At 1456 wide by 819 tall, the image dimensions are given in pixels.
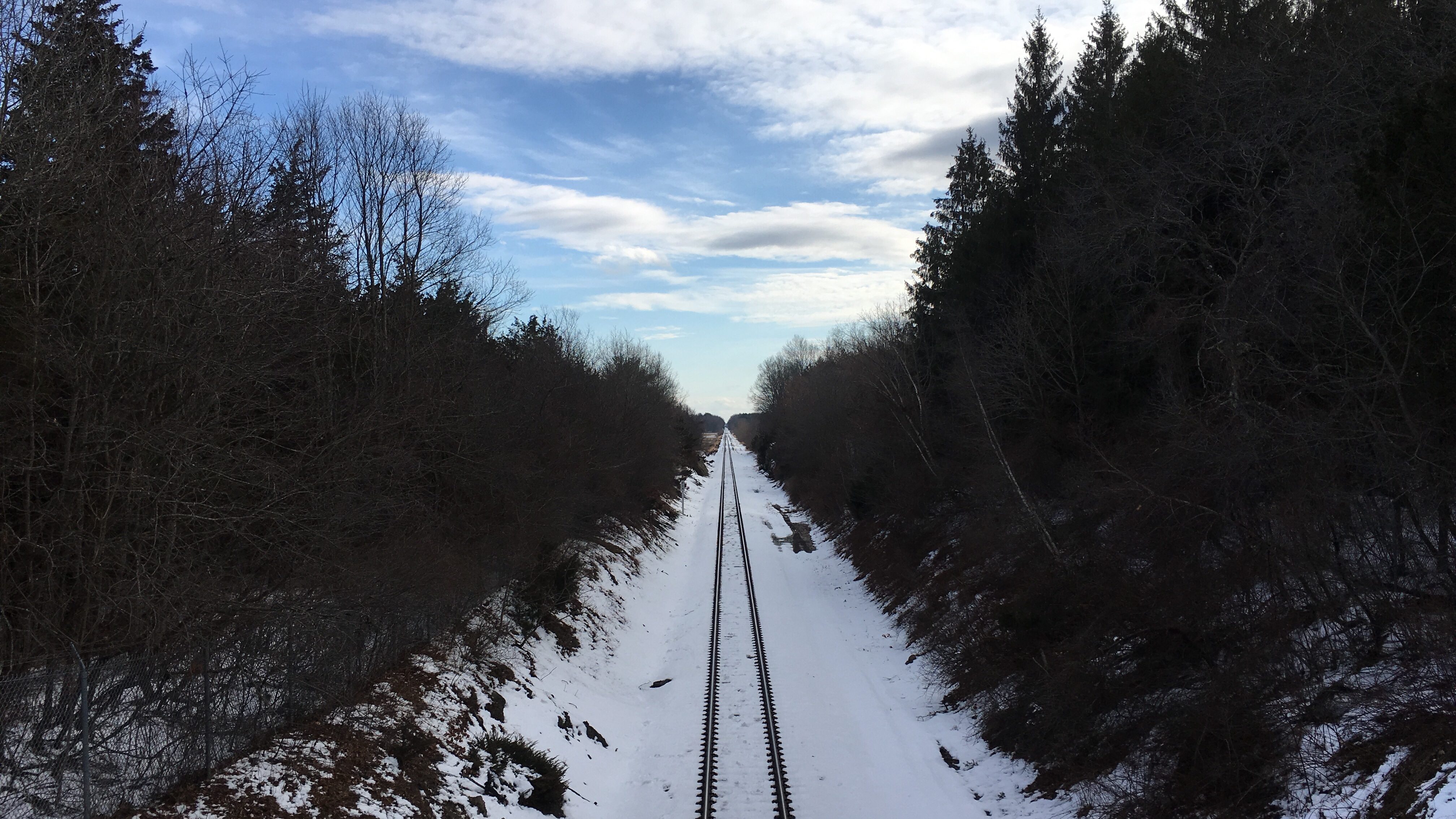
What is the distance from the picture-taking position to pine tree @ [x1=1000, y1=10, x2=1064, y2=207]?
2720 centimetres

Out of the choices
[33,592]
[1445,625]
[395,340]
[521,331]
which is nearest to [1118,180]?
[1445,625]

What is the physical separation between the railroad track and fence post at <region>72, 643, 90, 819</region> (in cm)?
674

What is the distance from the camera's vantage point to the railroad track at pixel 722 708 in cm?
1115

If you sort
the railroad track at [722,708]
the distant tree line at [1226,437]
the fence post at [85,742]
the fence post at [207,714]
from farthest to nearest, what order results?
the railroad track at [722,708] < the distant tree line at [1226,437] < the fence post at [207,714] < the fence post at [85,742]

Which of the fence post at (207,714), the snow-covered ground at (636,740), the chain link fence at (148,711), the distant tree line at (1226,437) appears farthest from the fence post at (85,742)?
the distant tree line at (1226,437)

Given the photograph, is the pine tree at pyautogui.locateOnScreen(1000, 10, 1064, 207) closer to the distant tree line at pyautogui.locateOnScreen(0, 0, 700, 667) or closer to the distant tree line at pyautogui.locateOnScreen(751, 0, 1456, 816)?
the distant tree line at pyautogui.locateOnScreen(751, 0, 1456, 816)

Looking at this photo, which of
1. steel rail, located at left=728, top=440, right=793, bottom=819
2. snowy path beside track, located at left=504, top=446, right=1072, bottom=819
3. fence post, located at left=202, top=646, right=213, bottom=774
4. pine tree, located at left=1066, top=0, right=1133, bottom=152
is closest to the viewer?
fence post, located at left=202, top=646, right=213, bottom=774

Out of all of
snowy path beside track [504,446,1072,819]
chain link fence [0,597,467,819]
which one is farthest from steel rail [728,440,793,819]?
chain link fence [0,597,467,819]

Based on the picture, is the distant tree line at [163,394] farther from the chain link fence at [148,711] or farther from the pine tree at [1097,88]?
the pine tree at [1097,88]

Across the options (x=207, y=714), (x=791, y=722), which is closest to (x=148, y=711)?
(x=207, y=714)

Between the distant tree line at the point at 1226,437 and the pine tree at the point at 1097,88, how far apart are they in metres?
0.31

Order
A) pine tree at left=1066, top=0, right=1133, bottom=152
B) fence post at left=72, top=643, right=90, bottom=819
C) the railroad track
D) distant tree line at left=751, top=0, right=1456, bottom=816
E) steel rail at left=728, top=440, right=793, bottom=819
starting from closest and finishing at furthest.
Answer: fence post at left=72, top=643, right=90, bottom=819 < distant tree line at left=751, top=0, right=1456, bottom=816 < steel rail at left=728, top=440, right=793, bottom=819 < the railroad track < pine tree at left=1066, top=0, right=1133, bottom=152

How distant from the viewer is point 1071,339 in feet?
69.3

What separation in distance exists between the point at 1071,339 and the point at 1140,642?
10.3 m
